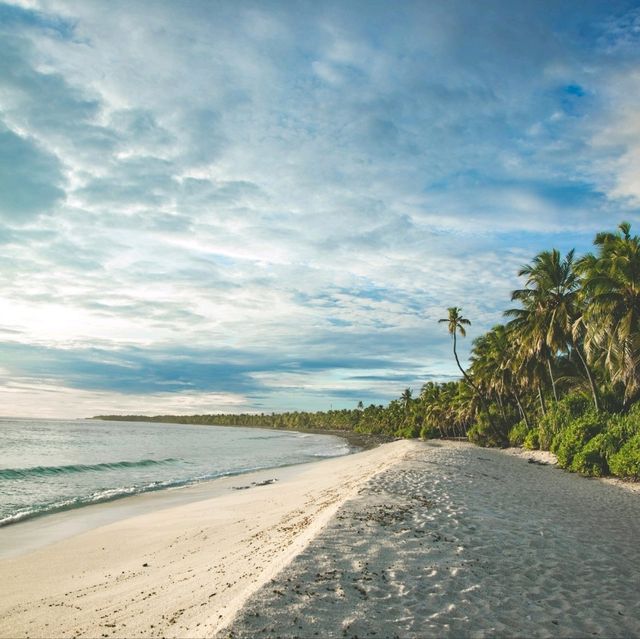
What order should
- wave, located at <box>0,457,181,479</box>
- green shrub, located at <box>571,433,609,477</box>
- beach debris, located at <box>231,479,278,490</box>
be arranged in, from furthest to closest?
wave, located at <box>0,457,181,479</box> < beach debris, located at <box>231,479,278,490</box> < green shrub, located at <box>571,433,609,477</box>

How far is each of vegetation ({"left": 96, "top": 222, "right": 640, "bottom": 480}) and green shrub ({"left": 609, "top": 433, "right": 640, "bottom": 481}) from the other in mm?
39

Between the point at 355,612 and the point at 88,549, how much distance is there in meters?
10.6

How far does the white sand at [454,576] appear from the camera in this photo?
214 inches

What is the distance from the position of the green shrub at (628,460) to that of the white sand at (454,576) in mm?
7183

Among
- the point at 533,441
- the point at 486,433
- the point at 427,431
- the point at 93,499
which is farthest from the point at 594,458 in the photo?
the point at 427,431

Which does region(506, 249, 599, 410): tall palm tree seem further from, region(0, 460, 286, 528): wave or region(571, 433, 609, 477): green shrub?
region(0, 460, 286, 528): wave

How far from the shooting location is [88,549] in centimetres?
1303

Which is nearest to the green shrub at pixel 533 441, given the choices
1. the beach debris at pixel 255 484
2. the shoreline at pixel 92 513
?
the beach debris at pixel 255 484

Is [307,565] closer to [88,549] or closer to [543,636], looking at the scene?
[543,636]

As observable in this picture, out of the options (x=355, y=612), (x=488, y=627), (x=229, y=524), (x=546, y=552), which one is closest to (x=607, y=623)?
(x=488, y=627)

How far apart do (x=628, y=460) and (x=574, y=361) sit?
84.3 ft

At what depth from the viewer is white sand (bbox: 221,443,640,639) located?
5.44m

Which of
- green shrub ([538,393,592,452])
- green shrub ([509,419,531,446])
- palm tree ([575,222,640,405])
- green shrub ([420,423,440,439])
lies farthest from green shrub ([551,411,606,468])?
green shrub ([420,423,440,439])

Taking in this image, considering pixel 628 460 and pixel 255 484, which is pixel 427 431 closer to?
pixel 255 484
